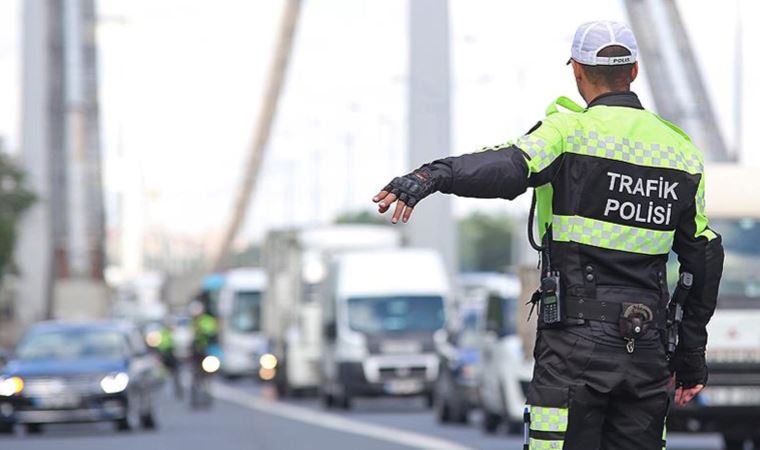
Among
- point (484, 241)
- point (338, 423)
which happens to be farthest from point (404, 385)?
point (484, 241)

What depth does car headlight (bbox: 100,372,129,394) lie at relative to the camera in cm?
2378

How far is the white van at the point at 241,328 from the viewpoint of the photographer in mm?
54438

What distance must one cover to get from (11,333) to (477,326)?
1838 inches

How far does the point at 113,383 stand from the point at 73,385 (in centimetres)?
43

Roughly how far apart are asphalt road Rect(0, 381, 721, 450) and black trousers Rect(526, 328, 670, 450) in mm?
13244

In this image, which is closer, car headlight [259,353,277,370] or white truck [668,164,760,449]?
white truck [668,164,760,449]

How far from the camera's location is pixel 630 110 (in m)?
6.49

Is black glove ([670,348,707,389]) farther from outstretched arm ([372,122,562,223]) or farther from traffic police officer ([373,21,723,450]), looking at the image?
outstretched arm ([372,122,562,223])

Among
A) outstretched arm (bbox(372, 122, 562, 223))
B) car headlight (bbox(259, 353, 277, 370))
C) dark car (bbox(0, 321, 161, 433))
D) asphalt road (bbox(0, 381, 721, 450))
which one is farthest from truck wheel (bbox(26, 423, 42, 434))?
outstretched arm (bbox(372, 122, 562, 223))

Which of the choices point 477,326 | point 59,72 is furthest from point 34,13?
point 477,326

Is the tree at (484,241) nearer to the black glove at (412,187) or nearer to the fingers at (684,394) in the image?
the fingers at (684,394)

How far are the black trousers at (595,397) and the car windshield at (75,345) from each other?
18.7 meters

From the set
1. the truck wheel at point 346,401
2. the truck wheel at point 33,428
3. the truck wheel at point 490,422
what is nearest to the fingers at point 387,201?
the truck wheel at point 490,422

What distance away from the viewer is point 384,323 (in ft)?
111
